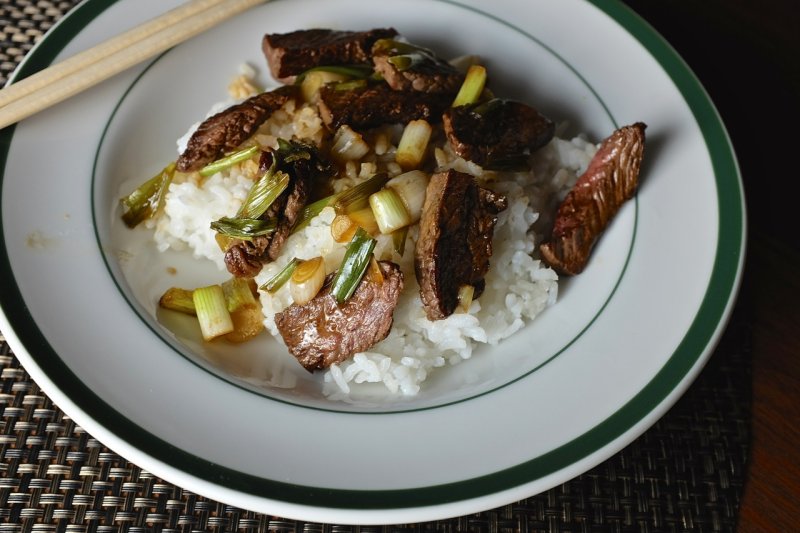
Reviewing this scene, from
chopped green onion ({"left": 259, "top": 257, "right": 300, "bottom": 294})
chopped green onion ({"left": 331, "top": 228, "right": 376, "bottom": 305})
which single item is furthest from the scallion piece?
chopped green onion ({"left": 259, "top": 257, "right": 300, "bottom": 294})

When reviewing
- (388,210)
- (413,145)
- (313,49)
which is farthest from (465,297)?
(313,49)

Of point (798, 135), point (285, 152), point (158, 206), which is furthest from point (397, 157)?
point (798, 135)

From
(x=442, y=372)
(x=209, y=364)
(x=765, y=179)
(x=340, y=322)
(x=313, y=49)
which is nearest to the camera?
(x=209, y=364)

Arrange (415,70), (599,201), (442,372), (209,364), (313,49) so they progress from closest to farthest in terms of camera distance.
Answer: (209,364) → (442,372) → (599,201) → (415,70) → (313,49)

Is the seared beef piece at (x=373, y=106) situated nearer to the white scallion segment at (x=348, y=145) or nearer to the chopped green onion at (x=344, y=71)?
the white scallion segment at (x=348, y=145)

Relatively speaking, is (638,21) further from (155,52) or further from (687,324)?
(155,52)

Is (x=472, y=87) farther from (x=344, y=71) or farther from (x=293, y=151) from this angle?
(x=293, y=151)

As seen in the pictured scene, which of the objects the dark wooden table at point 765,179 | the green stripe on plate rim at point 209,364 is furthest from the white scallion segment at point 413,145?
the dark wooden table at point 765,179
